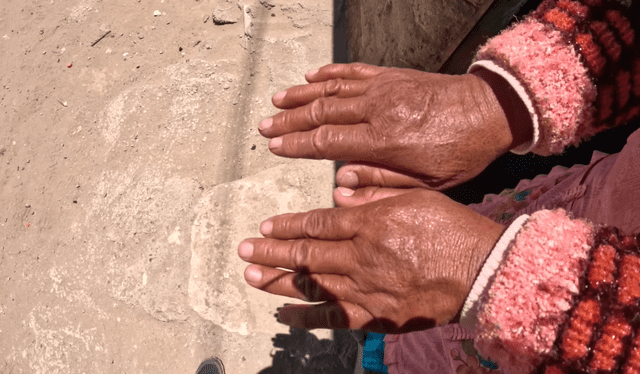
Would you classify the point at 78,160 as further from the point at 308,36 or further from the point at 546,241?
the point at 546,241

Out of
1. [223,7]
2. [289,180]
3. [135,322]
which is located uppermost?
[223,7]

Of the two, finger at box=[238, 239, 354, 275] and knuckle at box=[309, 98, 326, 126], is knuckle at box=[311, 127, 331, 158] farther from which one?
finger at box=[238, 239, 354, 275]

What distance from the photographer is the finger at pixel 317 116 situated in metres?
1.42

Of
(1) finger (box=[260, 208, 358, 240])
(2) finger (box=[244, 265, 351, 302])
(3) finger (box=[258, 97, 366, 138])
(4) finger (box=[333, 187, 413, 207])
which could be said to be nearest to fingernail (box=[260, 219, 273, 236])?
Result: (1) finger (box=[260, 208, 358, 240])

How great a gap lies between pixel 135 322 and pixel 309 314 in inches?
60.1

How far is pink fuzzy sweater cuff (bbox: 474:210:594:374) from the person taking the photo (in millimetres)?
811

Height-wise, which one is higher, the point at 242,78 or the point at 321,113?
the point at 321,113

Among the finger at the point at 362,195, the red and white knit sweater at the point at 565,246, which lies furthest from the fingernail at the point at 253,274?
the red and white knit sweater at the point at 565,246

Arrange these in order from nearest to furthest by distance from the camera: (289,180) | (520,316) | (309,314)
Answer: (520,316)
(309,314)
(289,180)

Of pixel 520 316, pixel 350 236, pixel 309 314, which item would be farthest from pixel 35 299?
pixel 520 316

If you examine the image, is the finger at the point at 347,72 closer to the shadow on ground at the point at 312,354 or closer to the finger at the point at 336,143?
the finger at the point at 336,143

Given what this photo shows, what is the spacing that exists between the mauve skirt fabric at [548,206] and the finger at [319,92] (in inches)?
27.7

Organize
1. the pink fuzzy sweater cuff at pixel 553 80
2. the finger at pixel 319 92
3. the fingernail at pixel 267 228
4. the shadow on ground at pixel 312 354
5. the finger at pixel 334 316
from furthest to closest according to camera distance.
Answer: the shadow on ground at pixel 312 354 < the finger at pixel 319 92 < the fingernail at pixel 267 228 < the finger at pixel 334 316 < the pink fuzzy sweater cuff at pixel 553 80

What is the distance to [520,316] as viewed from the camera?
33.3 inches
